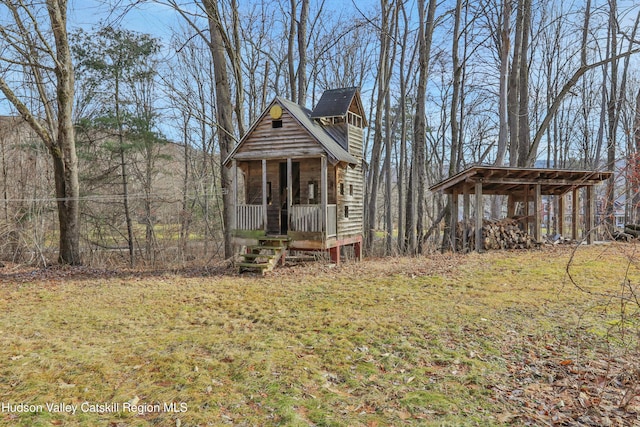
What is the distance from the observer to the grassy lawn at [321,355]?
3.65m

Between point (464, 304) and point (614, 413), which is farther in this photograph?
point (464, 304)

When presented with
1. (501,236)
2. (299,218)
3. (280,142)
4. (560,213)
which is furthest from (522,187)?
(280,142)

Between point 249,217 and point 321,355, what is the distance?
25.7ft

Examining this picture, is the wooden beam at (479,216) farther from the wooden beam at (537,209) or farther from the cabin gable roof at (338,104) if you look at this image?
the cabin gable roof at (338,104)

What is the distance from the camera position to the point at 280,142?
12195mm

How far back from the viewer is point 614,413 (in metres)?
3.61

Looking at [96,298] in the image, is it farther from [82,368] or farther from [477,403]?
[477,403]

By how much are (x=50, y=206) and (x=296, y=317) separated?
15220 millimetres

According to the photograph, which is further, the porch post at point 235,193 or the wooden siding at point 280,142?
the porch post at point 235,193

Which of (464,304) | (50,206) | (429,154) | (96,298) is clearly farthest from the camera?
(429,154)

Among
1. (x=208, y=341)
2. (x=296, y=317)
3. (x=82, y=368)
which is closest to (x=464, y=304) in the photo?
(x=296, y=317)

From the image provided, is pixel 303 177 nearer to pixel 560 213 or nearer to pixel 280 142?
pixel 280 142

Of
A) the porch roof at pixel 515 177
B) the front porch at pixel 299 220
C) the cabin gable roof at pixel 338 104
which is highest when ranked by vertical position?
the cabin gable roof at pixel 338 104

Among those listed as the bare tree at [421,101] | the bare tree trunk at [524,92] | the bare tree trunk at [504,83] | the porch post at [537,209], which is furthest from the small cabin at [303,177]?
the bare tree trunk at [524,92]
